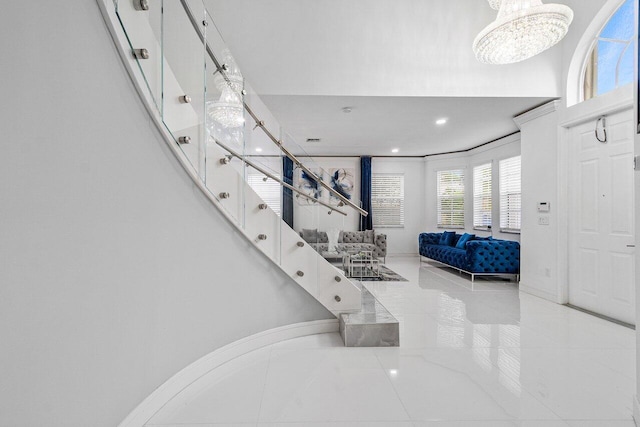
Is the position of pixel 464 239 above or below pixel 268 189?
below

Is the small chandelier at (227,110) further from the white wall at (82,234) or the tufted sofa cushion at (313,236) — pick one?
the tufted sofa cushion at (313,236)

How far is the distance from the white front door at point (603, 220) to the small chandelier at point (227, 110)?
4.49m

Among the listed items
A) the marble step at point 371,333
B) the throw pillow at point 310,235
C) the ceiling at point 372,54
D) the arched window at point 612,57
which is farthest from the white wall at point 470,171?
the throw pillow at point 310,235

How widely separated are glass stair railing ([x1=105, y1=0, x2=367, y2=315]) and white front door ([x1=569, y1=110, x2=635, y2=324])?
3.28 meters

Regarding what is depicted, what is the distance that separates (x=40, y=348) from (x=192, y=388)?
1.14 m

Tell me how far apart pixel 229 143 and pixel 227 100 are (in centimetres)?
40

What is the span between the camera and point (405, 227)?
913cm

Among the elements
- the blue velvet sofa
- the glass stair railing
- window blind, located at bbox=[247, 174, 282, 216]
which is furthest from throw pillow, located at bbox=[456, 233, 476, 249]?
window blind, located at bbox=[247, 174, 282, 216]

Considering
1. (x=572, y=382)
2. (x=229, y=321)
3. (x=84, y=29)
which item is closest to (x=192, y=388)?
(x=229, y=321)

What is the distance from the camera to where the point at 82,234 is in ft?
4.43

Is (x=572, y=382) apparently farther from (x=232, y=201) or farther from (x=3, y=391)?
(x=3, y=391)

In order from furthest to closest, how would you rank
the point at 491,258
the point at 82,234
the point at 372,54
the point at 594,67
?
the point at 491,258 < the point at 372,54 < the point at 594,67 < the point at 82,234

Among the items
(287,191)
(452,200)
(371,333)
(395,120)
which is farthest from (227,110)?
(452,200)

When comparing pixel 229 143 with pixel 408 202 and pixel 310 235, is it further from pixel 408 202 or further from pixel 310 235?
pixel 408 202
